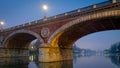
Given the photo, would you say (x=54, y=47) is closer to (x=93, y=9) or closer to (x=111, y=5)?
(x=93, y=9)

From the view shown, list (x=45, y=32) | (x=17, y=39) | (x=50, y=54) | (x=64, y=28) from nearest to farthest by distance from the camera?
(x=64, y=28), (x=50, y=54), (x=45, y=32), (x=17, y=39)

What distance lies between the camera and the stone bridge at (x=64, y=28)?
84.7 ft

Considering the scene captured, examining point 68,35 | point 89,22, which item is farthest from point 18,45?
point 89,22

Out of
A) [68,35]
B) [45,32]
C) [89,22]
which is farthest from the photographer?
[68,35]

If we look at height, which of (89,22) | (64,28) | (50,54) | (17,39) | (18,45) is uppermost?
(89,22)

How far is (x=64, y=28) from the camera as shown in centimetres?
3031

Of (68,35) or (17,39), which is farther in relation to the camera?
(17,39)

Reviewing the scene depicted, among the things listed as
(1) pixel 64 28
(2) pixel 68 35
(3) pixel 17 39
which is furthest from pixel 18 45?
(1) pixel 64 28

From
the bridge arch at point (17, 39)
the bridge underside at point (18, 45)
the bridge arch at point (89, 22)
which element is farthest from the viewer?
the bridge underside at point (18, 45)

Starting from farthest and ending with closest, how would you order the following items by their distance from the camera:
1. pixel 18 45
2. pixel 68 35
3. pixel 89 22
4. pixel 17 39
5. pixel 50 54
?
pixel 18 45 < pixel 17 39 < pixel 68 35 < pixel 50 54 < pixel 89 22

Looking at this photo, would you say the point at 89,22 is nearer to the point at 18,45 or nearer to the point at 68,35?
the point at 68,35

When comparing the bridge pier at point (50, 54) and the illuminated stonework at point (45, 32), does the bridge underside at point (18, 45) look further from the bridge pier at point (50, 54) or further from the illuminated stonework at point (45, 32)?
the illuminated stonework at point (45, 32)

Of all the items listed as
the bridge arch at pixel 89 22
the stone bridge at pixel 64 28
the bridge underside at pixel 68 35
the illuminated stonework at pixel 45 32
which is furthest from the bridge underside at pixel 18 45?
the bridge arch at pixel 89 22

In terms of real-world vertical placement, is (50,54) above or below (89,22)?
below
